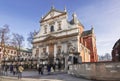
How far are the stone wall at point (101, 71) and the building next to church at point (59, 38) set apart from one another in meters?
17.2

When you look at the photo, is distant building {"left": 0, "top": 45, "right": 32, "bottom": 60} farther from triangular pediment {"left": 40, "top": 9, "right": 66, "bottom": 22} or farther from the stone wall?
the stone wall

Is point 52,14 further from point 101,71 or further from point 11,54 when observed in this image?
point 11,54

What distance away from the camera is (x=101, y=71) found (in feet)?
51.0

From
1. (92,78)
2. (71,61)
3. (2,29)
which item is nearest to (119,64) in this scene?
(92,78)

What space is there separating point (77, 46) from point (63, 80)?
1935cm

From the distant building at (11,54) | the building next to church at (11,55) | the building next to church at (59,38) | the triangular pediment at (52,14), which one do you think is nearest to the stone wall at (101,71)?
the building next to church at (59,38)

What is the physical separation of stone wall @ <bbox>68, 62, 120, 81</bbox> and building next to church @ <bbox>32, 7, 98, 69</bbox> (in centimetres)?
1716

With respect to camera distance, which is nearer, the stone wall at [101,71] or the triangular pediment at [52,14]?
the stone wall at [101,71]

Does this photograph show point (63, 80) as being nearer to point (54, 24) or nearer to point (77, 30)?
point (77, 30)

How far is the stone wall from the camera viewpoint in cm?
1451

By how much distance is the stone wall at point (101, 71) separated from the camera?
47.6ft

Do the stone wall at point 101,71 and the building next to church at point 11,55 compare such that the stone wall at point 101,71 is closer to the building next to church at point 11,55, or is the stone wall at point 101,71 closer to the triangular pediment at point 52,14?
the building next to church at point 11,55

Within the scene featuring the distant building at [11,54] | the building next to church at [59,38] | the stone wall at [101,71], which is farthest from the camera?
the distant building at [11,54]

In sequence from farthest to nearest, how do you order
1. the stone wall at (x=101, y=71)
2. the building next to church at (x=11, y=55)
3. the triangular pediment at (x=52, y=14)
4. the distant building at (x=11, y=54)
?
the distant building at (x=11, y=54), the building next to church at (x=11, y=55), the triangular pediment at (x=52, y=14), the stone wall at (x=101, y=71)
